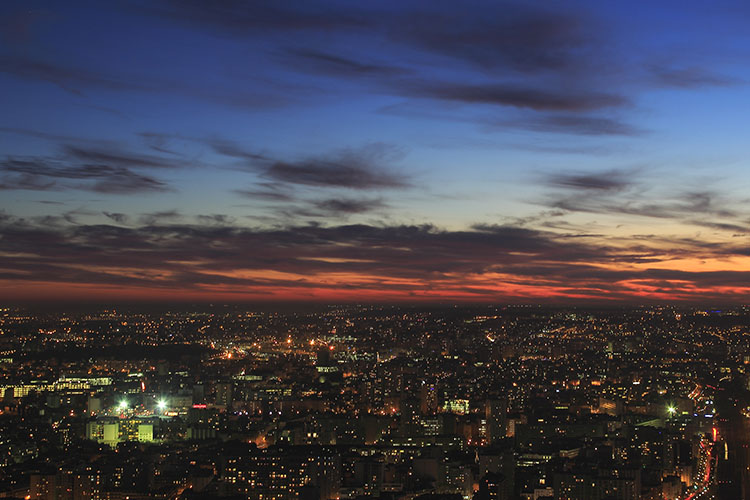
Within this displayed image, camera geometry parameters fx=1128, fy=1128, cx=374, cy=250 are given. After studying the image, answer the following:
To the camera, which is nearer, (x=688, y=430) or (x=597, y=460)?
(x=597, y=460)

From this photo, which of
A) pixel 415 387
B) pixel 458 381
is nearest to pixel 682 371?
pixel 458 381

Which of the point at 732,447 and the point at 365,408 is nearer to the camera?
the point at 732,447

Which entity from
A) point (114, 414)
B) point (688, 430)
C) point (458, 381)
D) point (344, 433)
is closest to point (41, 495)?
point (344, 433)

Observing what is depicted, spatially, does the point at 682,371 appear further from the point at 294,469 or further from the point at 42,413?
the point at 294,469

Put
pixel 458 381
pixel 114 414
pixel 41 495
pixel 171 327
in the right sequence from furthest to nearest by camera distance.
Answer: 1. pixel 171 327
2. pixel 458 381
3. pixel 114 414
4. pixel 41 495

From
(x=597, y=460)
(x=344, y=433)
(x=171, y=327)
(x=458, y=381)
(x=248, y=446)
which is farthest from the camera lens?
(x=171, y=327)

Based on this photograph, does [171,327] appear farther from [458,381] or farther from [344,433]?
[344,433]
